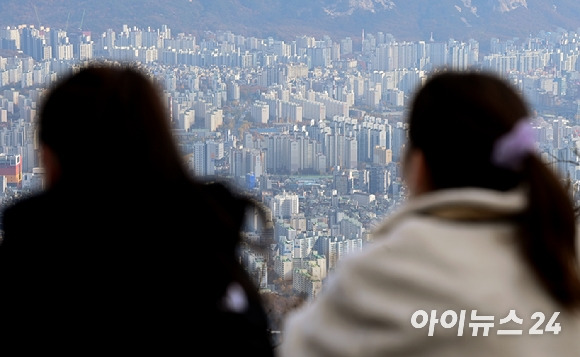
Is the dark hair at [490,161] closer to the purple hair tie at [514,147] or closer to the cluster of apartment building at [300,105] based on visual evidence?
the purple hair tie at [514,147]

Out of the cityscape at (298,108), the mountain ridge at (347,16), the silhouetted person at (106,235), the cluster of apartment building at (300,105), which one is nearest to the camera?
the silhouetted person at (106,235)

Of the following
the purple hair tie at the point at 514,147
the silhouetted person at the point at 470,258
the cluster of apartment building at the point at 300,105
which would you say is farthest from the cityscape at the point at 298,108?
the purple hair tie at the point at 514,147

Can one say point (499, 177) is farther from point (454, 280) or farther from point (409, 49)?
point (409, 49)

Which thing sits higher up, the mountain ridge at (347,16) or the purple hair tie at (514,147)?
the mountain ridge at (347,16)

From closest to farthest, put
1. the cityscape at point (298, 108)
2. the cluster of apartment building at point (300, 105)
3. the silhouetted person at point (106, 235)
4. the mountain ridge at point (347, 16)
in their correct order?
the silhouetted person at point (106, 235), the cityscape at point (298, 108), the cluster of apartment building at point (300, 105), the mountain ridge at point (347, 16)

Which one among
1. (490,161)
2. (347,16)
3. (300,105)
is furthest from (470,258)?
(347,16)

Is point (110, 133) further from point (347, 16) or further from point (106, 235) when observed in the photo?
point (347, 16)

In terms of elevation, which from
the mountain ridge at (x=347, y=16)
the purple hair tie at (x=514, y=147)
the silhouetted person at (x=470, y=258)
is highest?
the mountain ridge at (x=347, y=16)
